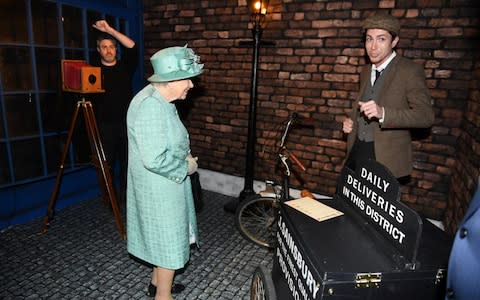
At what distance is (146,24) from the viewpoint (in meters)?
4.68

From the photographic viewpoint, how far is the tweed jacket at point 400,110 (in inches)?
86.4

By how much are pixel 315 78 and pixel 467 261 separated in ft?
10.1

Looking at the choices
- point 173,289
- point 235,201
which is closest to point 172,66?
point 173,289

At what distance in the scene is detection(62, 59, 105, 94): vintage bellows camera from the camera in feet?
10.3

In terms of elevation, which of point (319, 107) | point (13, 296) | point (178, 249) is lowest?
point (13, 296)

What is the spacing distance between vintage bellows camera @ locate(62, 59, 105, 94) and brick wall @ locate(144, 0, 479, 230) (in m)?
1.52

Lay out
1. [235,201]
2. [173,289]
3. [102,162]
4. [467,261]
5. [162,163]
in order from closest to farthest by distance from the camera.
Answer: [467,261]
[162,163]
[173,289]
[102,162]
[235,201]

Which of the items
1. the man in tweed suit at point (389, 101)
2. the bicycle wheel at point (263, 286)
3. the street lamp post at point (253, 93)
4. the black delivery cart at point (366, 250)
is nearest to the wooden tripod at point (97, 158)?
the street lamp post at point (253, 93)

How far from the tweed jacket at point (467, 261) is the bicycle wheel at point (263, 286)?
88cm

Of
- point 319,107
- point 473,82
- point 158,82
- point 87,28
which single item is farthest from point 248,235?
point 87,28

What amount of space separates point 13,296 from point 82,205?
1641mm

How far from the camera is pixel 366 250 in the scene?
127 centimetres

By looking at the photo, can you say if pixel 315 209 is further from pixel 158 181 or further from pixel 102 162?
pixel 102 162

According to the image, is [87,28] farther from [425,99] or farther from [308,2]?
[425,99]
